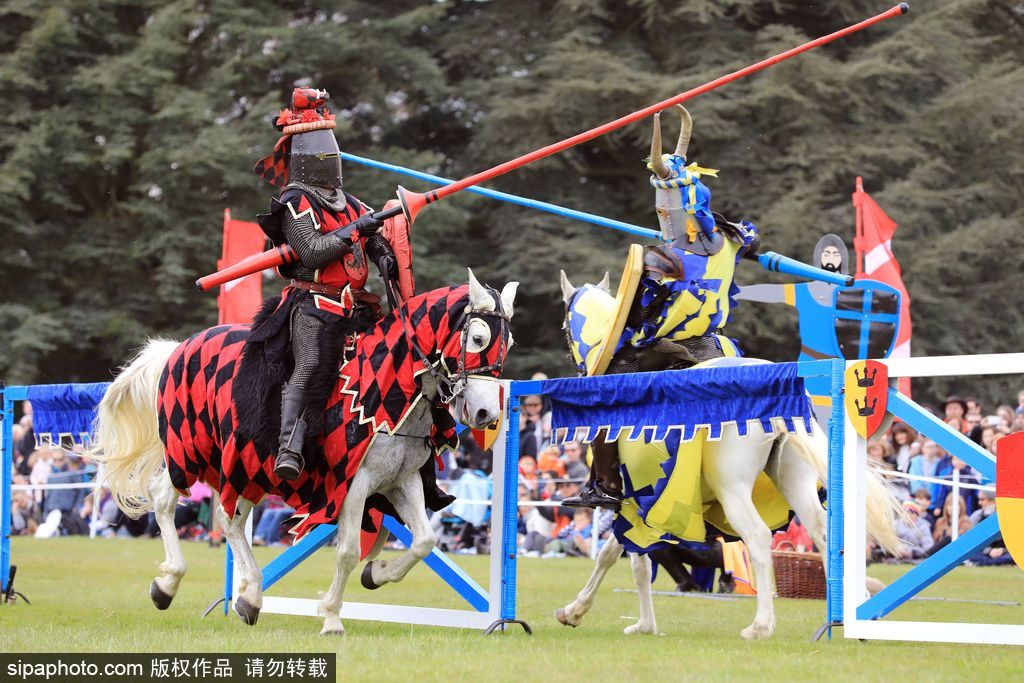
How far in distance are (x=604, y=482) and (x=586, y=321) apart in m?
1.13

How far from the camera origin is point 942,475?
14.8 m

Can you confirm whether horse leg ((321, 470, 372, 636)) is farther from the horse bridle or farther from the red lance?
the red lance

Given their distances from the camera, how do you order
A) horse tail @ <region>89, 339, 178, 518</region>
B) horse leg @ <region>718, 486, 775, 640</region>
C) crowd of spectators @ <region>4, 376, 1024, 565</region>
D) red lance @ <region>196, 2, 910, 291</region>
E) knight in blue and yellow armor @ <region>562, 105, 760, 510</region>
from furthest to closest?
crowd of spectators @ <region>4, 376, 1024, 565</region> → horse tail @ <region>89, 339, 178, 518</region> → knight in blue and yellow armor @ <region>562, 105, 760, 510</region> → horse leg @ <region>718, 486, 775, 640</region> → red lance @ <region>196, 2, 910, 291</region>

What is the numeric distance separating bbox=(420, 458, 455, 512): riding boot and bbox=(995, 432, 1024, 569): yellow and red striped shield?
11.0 ft

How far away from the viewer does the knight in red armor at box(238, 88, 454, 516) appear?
840cm

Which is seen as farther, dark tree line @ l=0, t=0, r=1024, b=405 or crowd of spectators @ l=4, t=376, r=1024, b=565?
dark tree line @ l=0, t=0, r=1024, b=405

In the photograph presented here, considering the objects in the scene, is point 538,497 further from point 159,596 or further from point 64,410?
point 159,596

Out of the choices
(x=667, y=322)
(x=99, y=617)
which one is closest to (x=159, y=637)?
(x=99, y=617)

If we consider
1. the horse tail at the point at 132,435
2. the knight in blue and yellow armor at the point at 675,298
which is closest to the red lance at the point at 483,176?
the knight in blue and yellow armor at the point at 675,298

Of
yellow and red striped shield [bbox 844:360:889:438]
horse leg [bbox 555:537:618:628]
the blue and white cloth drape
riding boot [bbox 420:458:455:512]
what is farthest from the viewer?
the blue and white cloth drape

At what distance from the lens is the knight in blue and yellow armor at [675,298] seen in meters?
8.97

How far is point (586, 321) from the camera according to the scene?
955 cm

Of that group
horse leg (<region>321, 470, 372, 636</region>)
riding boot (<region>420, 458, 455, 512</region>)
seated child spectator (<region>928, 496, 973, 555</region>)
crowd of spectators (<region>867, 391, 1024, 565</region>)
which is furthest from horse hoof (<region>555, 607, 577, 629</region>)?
seated child spectator (<region>928, 496, 973, 555</region>)

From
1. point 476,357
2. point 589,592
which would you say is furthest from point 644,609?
point 476,357
